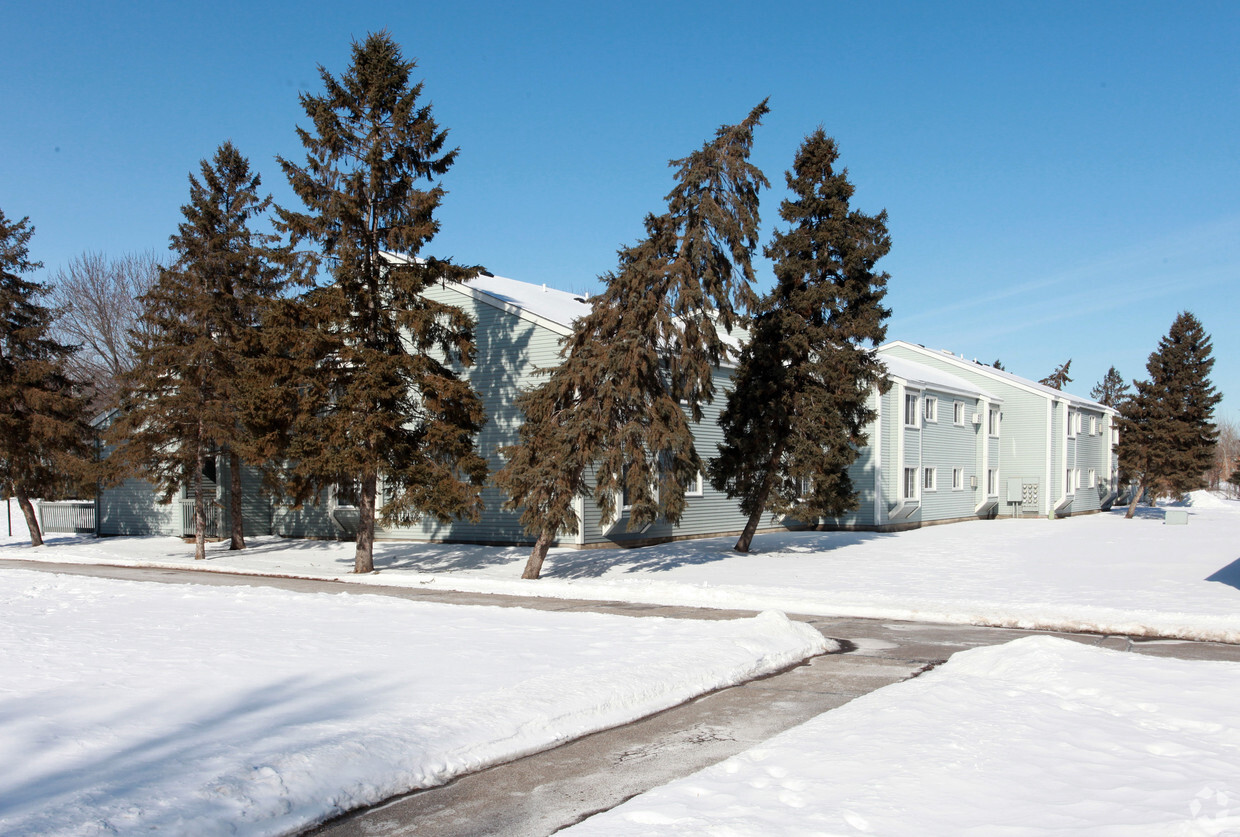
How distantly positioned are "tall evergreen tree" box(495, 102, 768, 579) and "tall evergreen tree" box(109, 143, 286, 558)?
343 inches

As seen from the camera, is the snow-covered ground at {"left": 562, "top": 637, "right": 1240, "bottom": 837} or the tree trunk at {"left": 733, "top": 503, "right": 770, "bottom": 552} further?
the tree trunk at {"left": 733, "top": 503, "right": 770, "bottom": 552}

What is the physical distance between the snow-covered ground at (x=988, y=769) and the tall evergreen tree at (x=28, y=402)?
1057 inches

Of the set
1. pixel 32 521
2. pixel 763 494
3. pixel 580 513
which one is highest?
pixel 763 494

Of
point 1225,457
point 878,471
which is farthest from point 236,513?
point 1225,457

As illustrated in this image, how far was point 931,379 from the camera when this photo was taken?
132 ft

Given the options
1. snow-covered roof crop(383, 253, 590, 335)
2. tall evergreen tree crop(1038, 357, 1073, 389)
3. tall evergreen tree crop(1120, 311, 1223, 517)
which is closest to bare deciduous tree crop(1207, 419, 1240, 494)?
tall evergreen tree crop(1038, 357, 1073, 389)

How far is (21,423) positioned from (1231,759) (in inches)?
1216

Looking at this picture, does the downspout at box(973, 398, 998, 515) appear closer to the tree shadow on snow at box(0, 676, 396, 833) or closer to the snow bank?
the snow bank

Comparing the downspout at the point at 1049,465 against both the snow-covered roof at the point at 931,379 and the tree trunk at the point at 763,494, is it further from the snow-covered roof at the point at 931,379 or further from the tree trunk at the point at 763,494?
the tree trunk at the point at 763,494

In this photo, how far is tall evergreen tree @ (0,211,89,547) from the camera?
89.9ft

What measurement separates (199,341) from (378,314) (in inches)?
253

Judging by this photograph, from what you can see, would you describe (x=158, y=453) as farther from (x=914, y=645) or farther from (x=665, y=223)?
(x=914, y=645)

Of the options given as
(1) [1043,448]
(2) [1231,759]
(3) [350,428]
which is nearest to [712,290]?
(3) [350,428]

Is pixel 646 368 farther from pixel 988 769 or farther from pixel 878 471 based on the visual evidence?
pixel 878 471
